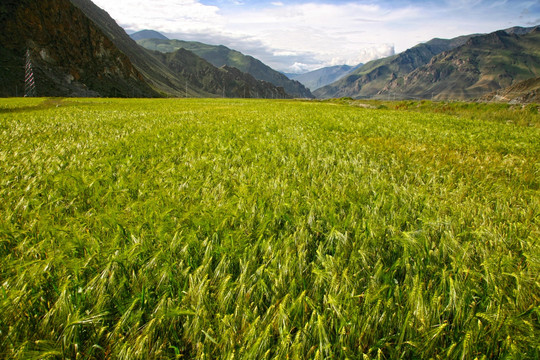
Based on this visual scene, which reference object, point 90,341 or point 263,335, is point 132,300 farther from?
point 263,335

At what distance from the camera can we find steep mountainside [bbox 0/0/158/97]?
305 ft

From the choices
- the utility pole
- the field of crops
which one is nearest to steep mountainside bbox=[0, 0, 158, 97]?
the utility pole

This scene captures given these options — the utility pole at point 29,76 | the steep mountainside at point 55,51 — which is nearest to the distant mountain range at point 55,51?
the steep mountainside at point 55,51

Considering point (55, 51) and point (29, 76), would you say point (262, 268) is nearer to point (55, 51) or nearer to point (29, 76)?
point (29, 76)

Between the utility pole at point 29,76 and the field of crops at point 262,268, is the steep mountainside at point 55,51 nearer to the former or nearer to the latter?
the utility pole at point 29,76

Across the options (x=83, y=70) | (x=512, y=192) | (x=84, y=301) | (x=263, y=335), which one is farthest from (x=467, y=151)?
(x=83, y=70)

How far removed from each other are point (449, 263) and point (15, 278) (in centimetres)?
305

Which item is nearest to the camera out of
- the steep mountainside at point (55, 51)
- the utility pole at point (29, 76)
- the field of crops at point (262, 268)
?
the field of crops at point (262, 268)

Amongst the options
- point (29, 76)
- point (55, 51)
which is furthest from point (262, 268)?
point (55, 51)

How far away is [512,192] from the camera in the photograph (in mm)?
3721

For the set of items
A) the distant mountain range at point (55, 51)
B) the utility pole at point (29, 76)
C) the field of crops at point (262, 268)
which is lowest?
the field of crops at point (262, 268)

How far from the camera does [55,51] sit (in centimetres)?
10481

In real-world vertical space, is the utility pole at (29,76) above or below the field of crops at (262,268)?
above

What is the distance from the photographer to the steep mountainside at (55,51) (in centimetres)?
9294
